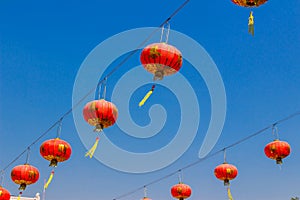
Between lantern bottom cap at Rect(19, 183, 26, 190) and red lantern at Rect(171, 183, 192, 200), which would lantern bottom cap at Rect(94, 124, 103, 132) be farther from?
red lantern at Rect(171, 183, 192, 200)

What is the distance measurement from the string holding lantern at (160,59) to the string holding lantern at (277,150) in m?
4.65

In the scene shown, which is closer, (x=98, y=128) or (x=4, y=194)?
(x=98, y=128)

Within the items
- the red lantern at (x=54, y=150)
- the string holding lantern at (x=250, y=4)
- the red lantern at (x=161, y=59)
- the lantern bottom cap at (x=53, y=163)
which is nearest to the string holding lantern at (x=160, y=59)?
the red lantern at (x=161, y=59)

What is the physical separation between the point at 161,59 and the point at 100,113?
5.45ft

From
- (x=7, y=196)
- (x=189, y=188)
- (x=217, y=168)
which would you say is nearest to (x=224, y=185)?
(x=217, y=168)

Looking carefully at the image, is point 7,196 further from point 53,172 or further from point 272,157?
point 272,157

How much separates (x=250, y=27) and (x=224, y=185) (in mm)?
5987

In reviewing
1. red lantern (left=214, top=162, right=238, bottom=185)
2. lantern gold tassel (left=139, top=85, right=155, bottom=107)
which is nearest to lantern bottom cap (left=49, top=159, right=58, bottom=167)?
lantern gold tassel (left=139, top=85, right=155, bottom=107)

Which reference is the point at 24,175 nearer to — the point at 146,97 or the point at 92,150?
the point at 92,150

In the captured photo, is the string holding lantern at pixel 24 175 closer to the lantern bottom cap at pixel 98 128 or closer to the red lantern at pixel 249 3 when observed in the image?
the lantern bottom cap at pixel 98 128

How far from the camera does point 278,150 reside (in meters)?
8.27

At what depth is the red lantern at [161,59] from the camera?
463cm

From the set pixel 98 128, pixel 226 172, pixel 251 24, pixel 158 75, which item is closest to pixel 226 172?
pixel 226 172

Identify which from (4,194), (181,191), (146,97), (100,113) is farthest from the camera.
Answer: (4,194)
